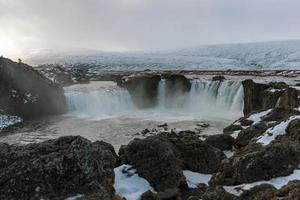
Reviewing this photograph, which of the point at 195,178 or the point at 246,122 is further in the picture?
the point at 246,122

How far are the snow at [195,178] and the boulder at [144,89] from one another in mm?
39404

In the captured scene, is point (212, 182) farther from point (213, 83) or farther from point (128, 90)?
point (128, 90)

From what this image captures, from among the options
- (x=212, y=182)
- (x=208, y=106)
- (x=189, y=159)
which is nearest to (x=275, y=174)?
(x=212, y=182)

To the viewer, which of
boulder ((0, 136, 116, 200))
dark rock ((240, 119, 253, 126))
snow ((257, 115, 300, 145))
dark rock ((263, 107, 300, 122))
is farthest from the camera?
dark rock ((240, 119, 253, 126))

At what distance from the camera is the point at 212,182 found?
14.9 metres

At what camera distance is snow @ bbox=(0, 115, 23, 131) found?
4694cm

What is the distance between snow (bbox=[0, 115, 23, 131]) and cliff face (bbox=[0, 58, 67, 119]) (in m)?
1.38

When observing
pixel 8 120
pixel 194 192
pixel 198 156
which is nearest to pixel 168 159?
pixel 194 192

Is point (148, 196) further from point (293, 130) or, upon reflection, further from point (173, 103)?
point (173, 103)

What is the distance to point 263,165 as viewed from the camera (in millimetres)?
13711

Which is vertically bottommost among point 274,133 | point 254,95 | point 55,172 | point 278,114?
point 254,95

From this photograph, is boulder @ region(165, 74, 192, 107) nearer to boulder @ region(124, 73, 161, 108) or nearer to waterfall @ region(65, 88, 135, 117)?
boulder @ region(124, 73, 161, 108)

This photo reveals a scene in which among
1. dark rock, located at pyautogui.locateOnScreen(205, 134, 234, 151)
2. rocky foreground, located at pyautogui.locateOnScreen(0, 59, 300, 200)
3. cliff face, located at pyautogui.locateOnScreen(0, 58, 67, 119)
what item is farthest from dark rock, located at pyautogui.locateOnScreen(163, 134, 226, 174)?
cliff face, located at pyautogui.locateOnScreen(0, 58, 67, 119)

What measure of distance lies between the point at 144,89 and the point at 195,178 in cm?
4103
